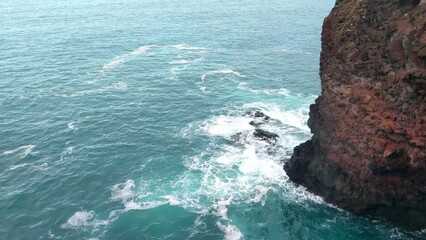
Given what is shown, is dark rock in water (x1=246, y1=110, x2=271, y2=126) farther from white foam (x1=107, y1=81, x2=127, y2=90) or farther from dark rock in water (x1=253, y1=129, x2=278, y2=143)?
white foam (x1=107, y1=81, x2=127, y2=90)

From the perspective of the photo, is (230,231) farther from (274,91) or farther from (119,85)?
(119,85)

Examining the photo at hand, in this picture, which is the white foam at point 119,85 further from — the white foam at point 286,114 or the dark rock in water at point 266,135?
the dark rock in water at point 266,135

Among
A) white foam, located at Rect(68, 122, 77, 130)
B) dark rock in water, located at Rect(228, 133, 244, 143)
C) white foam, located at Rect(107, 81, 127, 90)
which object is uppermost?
white foam, located at Rect(107, 81, 127, 90)

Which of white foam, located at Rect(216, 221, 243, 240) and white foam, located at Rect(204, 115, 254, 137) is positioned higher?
white foam, located at Rect(204, 115, 254, 137)

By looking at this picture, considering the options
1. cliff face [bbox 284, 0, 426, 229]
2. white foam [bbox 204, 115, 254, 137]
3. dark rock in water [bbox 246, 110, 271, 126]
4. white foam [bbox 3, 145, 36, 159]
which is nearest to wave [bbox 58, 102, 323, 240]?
white foam [bbox 204, 115, 254, 137]

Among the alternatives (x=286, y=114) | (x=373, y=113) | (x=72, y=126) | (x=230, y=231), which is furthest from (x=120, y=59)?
(x=373, y=113)

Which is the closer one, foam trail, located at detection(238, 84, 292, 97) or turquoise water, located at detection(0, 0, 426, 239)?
turquoise water, located at detection(0, 0, 426, 239)

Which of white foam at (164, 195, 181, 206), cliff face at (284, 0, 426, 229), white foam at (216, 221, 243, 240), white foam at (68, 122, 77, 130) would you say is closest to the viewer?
cliff face at (284, 0, 426, 229)

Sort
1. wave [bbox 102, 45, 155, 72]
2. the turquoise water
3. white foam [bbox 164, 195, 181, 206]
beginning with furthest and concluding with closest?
wave [bbox 102, 45, 155, 72], white foam [bbox 164, 195, 181, 206], the turquoise water
